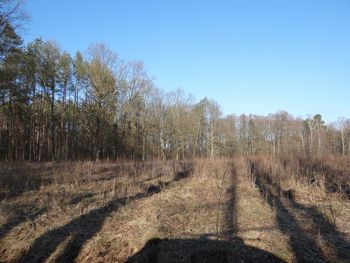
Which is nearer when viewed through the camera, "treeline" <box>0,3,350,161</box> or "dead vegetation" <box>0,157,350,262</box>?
"dead vegetation" <box>0,157,350,262</box>

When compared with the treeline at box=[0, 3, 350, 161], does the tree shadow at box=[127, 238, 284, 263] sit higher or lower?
lower

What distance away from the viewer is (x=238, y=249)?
5.13m

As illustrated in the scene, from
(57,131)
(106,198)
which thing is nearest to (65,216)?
(106,198)

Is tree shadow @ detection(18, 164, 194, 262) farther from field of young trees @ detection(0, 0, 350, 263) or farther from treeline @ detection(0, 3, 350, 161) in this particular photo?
treeline @ detection(0, 3, 350, 161)

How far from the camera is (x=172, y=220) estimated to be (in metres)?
6.55

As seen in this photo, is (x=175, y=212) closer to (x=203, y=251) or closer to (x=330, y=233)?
(x=203, y=251)

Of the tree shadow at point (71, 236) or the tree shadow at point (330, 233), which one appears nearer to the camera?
the tree shadow at point (330, 233)

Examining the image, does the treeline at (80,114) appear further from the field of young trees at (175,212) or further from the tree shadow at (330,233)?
the tree shadow at (330,233)

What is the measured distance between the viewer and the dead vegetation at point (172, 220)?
518 centimetres

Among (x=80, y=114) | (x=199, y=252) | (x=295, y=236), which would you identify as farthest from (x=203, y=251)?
(x=80, y=114)

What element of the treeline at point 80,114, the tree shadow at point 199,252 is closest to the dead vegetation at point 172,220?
the tree shadow at point 199,252

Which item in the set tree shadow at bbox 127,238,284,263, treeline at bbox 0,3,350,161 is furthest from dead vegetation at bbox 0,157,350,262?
treeline at bbox 0,3,350,161

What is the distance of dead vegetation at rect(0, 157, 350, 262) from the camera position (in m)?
5.18

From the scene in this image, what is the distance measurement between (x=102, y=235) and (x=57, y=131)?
31398 mm
